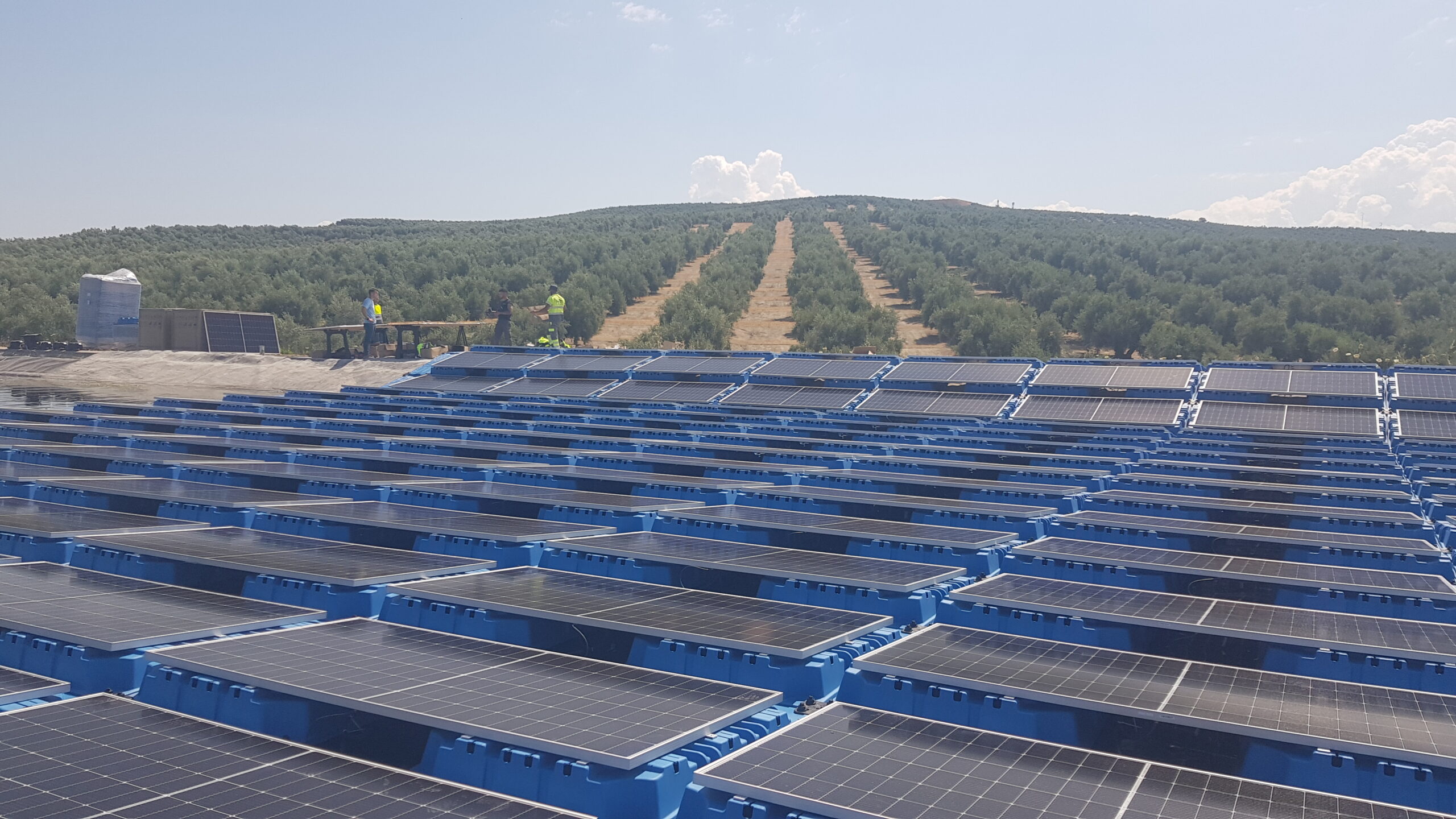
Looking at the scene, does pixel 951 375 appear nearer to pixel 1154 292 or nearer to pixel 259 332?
pixel 259 332

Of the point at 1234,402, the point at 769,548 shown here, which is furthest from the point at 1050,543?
the point at 1234,402

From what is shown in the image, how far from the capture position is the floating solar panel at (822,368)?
32.9 m

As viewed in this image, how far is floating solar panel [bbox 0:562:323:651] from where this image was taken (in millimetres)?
8617

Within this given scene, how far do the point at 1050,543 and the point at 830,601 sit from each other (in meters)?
3.93

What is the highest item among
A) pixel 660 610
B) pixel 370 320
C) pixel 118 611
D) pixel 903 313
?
pixel 903 313

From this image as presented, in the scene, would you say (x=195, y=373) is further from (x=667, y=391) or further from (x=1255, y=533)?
(x=1255, y=533)

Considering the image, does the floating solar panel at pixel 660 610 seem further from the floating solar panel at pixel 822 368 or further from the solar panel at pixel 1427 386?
the solar panel at pixel 1427 386

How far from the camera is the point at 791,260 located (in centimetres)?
9731

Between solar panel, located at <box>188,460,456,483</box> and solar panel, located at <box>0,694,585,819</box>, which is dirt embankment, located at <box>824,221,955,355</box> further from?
solar panel, located at <box>0,694,585,819</box>

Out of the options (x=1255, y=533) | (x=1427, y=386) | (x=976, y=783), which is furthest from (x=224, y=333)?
(x=976, y=783)

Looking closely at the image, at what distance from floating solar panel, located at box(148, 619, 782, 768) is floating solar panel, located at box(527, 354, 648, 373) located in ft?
88.6

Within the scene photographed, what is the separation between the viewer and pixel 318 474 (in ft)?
63.0

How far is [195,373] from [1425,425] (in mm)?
46069

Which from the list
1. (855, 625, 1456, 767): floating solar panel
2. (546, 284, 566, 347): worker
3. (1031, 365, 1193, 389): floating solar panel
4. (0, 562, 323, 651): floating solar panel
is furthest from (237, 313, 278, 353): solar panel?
(855, 625, 1456, 767): floating solar panel
